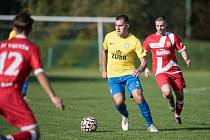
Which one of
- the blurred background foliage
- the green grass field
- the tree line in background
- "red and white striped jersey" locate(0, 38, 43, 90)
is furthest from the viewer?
the tree line in background

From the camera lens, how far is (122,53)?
480 inches

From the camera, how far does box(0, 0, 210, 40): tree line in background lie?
49284mm

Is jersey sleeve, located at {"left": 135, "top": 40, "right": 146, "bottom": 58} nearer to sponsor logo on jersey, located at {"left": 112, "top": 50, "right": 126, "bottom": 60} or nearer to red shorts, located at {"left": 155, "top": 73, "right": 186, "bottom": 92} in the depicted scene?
sponsor logo on jersey, located at {"left": 112, "top": 50, "right": 126, "bottom": 60}

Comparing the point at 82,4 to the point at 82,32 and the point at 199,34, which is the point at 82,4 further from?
the point at 199,34

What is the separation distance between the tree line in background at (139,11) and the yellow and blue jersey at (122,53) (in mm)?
28360

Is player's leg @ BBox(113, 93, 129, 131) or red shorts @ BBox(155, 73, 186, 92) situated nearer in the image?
player's leg @ BBox(113, 93, 129, 131)

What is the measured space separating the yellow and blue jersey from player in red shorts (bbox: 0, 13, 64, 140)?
12.7ft

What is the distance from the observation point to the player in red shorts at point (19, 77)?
8242mm

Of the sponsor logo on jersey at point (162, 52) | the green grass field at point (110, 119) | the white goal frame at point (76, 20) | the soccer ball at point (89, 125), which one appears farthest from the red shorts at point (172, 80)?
the white goal frame at point (76, 20)

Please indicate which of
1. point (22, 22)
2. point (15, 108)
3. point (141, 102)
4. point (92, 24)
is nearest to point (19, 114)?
point (15, 108)

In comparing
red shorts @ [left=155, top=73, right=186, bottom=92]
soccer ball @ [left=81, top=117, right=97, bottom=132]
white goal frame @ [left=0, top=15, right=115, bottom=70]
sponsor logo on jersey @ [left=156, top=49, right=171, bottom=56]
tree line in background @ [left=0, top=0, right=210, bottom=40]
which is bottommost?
soccer ball @ [left=81, top=117, right=97, bottom=132]

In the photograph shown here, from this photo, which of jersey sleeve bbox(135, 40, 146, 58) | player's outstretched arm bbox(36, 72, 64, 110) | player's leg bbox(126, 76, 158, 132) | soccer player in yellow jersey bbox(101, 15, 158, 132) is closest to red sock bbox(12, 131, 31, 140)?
player's outstretched arm bbox(36, 72, 64, 110)

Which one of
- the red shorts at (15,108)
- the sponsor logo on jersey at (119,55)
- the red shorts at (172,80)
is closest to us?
the red shorts at (15,108)

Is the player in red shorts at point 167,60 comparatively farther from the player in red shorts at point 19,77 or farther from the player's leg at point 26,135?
the player's leg at point 26,135
